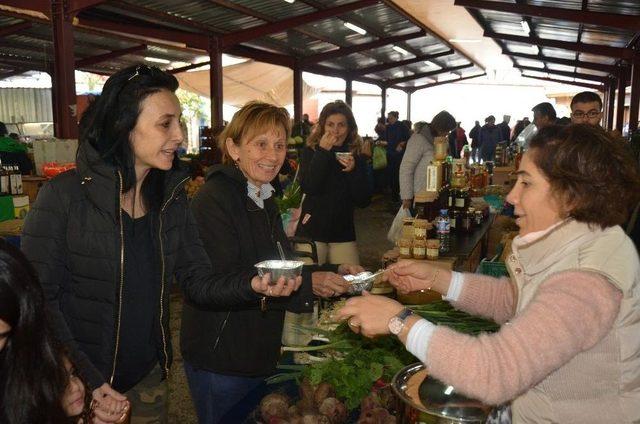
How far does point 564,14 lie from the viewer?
1038 cm

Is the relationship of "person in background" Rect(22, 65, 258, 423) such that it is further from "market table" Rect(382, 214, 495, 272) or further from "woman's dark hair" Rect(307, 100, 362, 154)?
"woman's dark hair" Rect(307, 100, 362, 154)

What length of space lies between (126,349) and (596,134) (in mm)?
1609

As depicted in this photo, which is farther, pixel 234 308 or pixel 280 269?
pixel 234 308

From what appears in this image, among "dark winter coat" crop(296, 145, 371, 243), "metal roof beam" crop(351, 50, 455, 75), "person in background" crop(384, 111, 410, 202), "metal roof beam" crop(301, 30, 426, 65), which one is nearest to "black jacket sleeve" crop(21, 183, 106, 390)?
"dark winter coat" crop(296, 145, 371, 243)

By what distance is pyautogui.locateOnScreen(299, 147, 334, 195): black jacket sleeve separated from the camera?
4.35 metres

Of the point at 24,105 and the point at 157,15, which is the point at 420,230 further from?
the point at 24,105

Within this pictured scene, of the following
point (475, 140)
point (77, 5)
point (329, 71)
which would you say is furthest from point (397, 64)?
point (77, 5)

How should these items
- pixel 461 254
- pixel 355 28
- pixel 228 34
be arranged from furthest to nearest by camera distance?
pixel 355 28
pixel 228 34
pixel 461 254

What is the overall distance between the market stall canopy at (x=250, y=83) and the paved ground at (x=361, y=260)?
6111 mm

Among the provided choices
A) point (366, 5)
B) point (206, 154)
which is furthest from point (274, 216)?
point (366, 5)

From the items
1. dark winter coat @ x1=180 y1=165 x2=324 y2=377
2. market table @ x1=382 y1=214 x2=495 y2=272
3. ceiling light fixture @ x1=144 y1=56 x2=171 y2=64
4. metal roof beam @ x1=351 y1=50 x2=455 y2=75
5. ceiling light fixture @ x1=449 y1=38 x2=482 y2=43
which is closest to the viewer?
dark winter coat @ x1=180 y1=165 x2=324 y2=377

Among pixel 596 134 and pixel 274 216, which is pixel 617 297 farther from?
pixel 274 216

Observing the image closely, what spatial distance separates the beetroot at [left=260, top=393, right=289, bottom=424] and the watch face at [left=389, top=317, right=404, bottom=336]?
0.69 m

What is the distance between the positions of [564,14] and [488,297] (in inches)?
397
